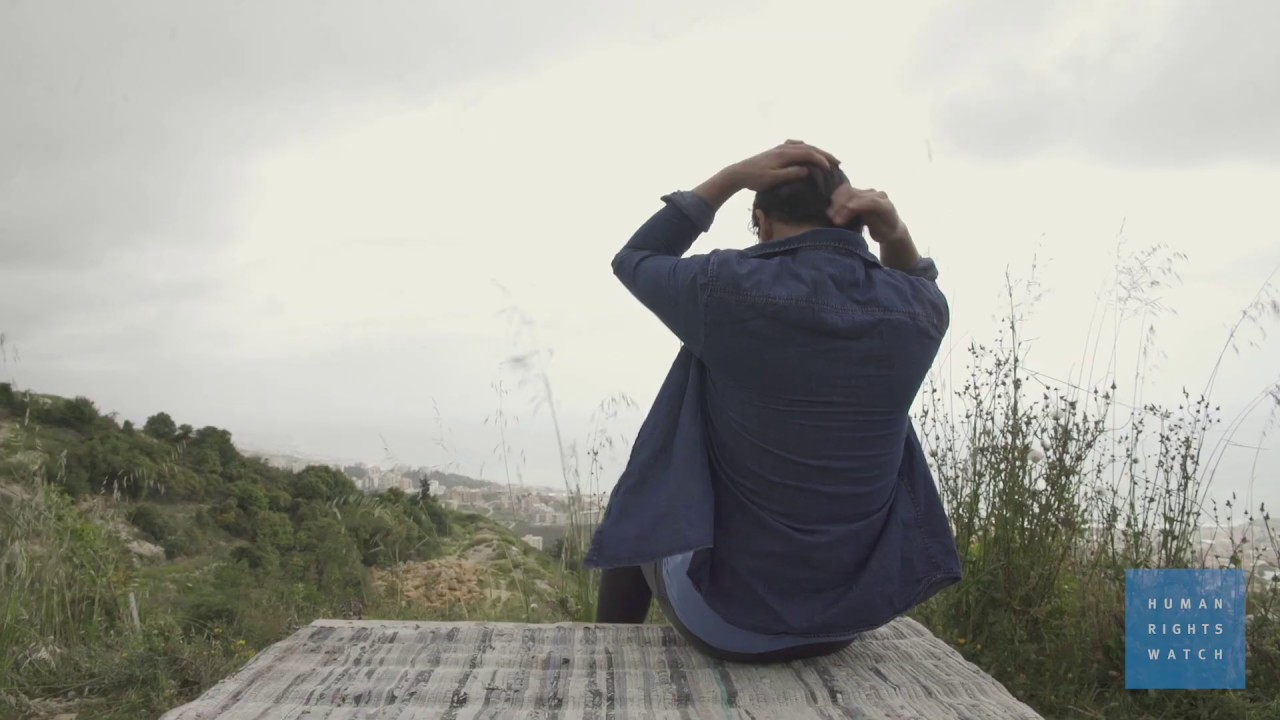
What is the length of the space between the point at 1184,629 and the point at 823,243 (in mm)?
2096

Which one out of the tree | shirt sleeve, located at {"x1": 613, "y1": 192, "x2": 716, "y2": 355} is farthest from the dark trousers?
the tree

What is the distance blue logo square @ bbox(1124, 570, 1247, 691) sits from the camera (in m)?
2.97

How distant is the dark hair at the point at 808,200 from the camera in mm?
1901

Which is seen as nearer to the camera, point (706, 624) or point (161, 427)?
point (706, 624)

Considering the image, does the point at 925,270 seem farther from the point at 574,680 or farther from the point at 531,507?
the point at 531,507

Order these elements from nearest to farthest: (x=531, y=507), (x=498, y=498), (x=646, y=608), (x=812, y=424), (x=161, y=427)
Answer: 1. (x=812, y=424)
2. (x=646, y=608)
3. (x=531, y=507)
4. (x=498, y=498)
5. (x=161, y=427)

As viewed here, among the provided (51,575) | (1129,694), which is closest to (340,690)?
(51,575)

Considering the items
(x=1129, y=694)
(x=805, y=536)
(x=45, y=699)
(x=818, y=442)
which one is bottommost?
(x=45, y=699)

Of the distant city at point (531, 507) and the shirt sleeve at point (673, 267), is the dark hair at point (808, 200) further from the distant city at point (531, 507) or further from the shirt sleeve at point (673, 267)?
the distant city at point (531, 507)

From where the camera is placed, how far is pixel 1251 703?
288 centimetres

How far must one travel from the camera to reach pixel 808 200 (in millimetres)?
1902

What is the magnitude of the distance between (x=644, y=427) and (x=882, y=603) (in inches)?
23.2

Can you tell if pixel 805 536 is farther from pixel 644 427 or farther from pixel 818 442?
pixel 644 427

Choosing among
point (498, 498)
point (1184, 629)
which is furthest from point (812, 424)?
point (498, 498)
